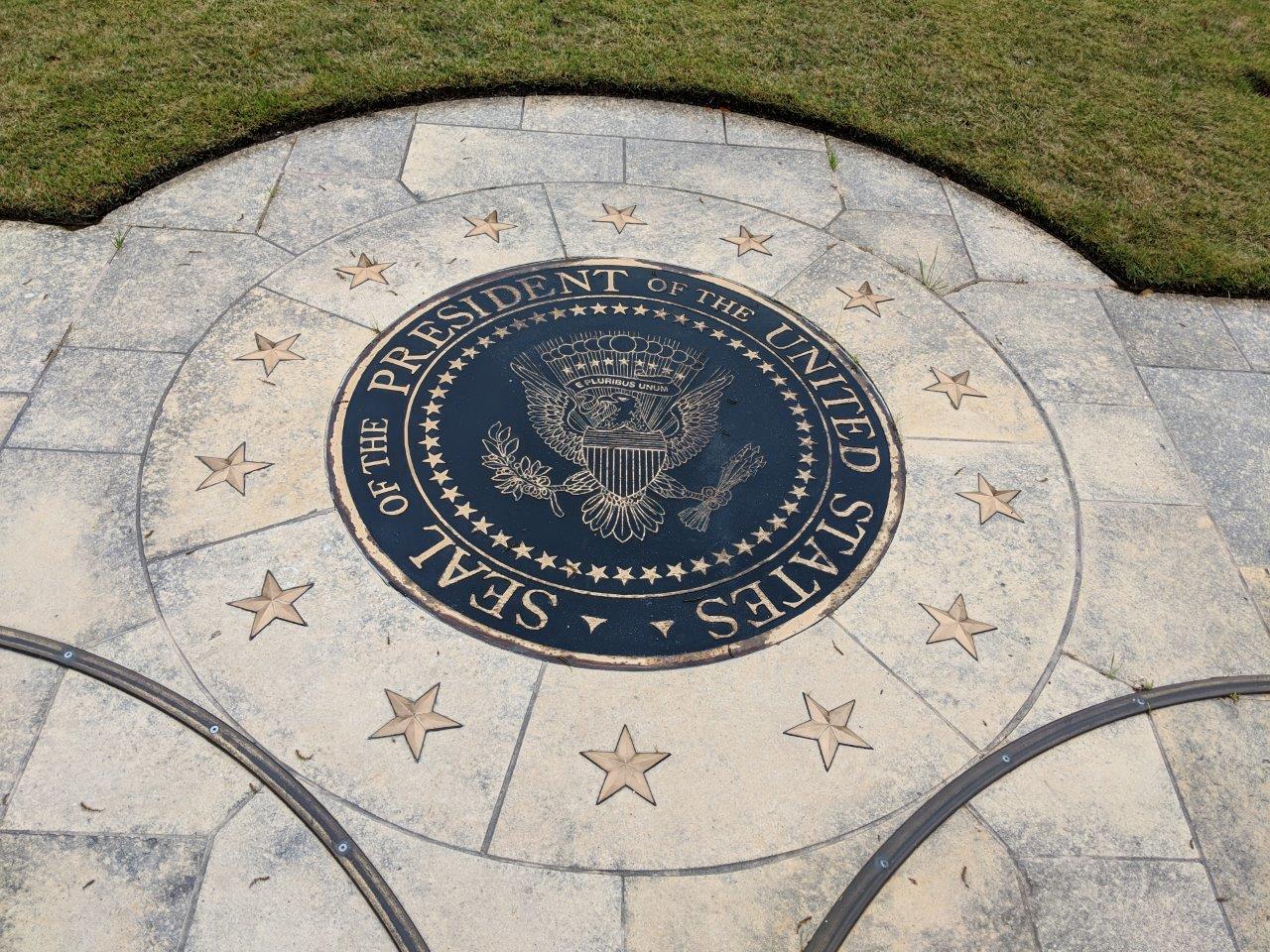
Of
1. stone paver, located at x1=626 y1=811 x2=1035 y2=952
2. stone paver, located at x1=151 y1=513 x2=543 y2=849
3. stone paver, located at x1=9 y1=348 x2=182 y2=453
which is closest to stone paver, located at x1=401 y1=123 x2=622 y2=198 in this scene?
stone paver, located at x1=9 y1=348 x2=182 y2=453

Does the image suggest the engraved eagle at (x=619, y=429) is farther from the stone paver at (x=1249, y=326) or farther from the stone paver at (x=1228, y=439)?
the stone paver at (x=1249, y=326)

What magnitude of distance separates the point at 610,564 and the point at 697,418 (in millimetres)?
964

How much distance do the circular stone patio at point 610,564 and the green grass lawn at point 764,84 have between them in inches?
20.2

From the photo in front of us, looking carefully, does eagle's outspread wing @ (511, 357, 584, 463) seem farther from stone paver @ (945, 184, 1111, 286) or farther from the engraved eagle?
stone paver @ (945, 184, 1111, 286)

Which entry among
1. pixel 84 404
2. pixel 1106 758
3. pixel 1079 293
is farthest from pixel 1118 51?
pixel 84 404

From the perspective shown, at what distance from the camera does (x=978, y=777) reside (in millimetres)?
3883

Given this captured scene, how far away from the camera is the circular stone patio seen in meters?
3.58

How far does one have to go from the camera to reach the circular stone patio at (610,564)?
11.7 ft

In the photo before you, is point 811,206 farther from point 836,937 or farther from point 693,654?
point 836,937

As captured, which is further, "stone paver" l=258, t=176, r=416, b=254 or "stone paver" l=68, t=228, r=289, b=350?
"stone paver" l=258, t=176, r=416, b=254

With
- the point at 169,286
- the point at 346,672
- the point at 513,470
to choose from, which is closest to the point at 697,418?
the point at 513,470

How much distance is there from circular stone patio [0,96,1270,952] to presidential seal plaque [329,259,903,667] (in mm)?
21

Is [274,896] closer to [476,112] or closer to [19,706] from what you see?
[19,706]

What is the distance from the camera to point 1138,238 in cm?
659
